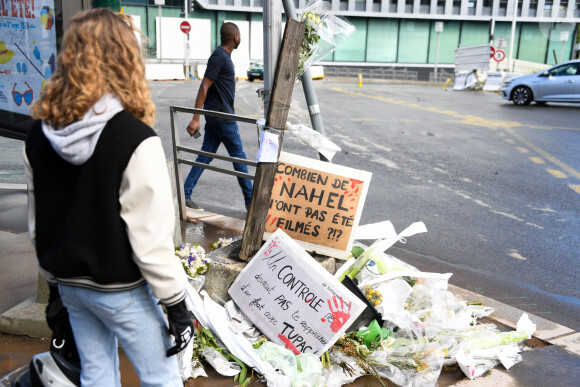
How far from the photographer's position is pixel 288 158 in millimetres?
4102

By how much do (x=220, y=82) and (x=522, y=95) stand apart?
16.0 meters

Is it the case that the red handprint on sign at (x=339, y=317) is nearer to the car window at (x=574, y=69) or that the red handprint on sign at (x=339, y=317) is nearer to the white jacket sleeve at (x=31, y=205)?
the white jacket sleeve at (x=31, y=205)

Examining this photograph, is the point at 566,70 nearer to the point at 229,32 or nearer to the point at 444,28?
the point at 229,32

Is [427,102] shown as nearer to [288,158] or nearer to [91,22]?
[288,158]

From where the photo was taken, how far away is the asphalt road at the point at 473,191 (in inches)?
207

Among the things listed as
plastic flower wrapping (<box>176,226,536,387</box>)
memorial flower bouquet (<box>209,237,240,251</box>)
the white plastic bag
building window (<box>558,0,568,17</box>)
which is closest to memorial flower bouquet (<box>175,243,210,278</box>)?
plastic flower wrapping (<box>176,226,536,387</box>)

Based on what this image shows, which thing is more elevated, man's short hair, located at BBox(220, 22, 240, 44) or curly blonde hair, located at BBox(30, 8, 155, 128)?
man's short hair, located at BBox(220, 22, 240, 44)

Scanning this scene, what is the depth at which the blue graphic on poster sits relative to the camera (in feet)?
16.2

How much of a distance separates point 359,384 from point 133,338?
1.61 meters

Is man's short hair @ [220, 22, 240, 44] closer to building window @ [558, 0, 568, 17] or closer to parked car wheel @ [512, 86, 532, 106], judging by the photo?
parked car wheel @ [512, 86, 532, 106]

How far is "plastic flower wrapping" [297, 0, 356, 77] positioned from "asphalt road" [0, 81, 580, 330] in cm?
225

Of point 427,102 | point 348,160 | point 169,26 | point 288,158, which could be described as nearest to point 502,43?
point 427,102

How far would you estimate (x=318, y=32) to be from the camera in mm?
3945

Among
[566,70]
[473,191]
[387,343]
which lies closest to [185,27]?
[566,70]
